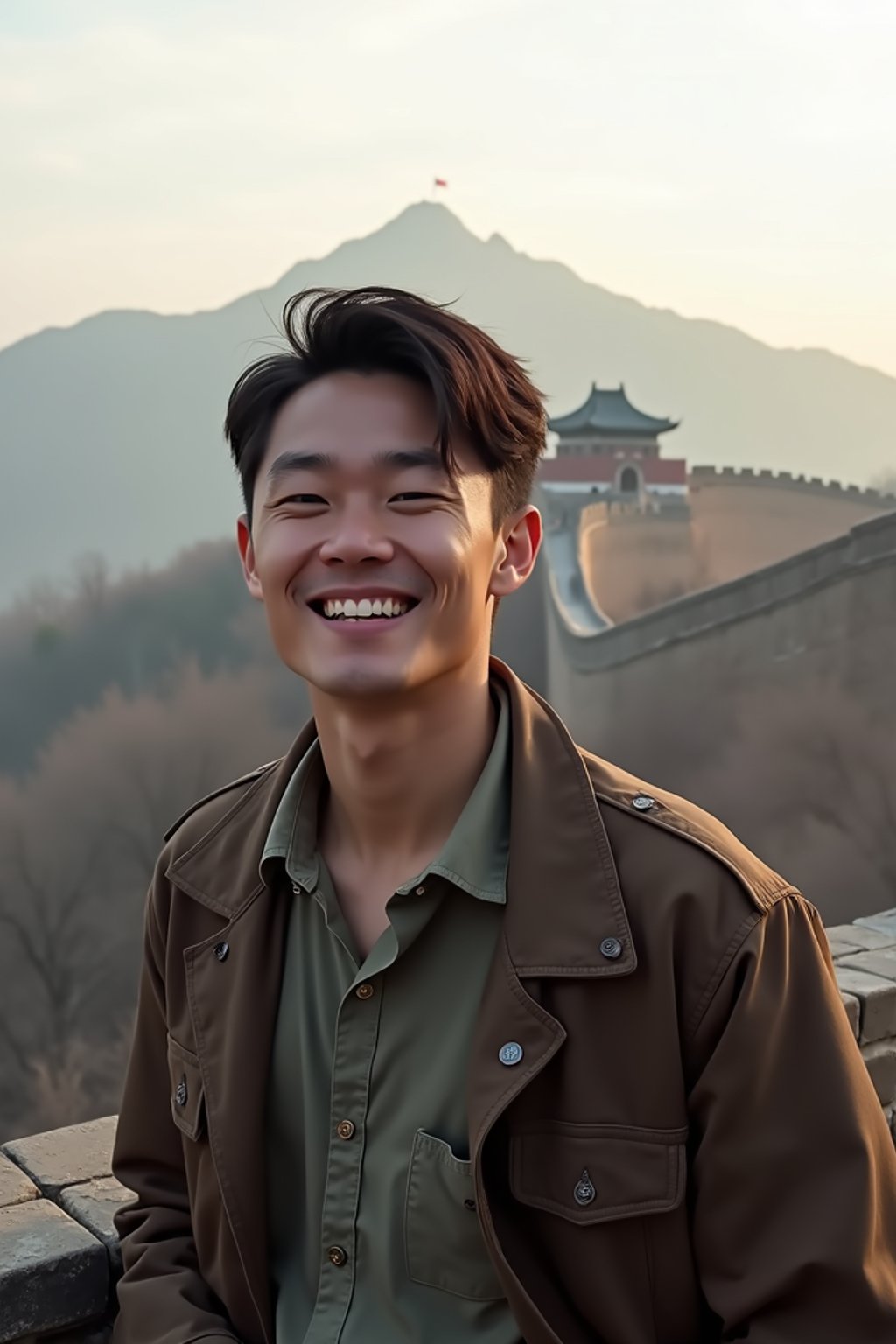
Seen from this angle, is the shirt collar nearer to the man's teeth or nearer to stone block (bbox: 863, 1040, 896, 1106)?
the man's teeth

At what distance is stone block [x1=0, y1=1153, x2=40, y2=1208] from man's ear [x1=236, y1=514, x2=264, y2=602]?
3.16ft

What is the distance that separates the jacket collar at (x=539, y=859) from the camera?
1244 mm

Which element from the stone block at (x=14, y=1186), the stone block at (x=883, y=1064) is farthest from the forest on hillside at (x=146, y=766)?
the stone block at (x=14, y=1186)

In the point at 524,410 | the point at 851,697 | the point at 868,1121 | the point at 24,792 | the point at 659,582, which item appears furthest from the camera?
the point at 659,582

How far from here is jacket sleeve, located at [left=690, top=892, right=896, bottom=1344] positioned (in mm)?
1144

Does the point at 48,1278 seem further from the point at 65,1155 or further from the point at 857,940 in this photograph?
the point at 857,940

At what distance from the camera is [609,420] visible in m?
33.7

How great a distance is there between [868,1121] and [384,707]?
637mm

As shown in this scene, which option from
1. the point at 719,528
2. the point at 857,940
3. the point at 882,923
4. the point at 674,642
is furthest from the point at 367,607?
the point at 719,528

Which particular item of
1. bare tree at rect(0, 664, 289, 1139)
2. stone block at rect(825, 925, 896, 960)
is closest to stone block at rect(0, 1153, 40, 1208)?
stone block at rect(825, 925, 896, 960)

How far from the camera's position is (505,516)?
1.46 meters

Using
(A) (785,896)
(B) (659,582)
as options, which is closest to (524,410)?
(A) (785,896)

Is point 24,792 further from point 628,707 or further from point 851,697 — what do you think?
point 851,697

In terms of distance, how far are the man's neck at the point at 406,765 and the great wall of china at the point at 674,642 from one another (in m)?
0.69
